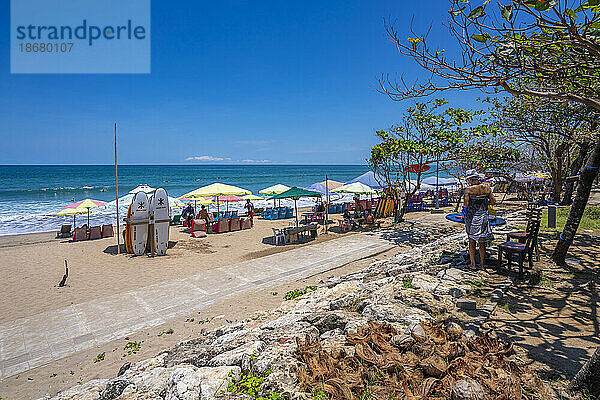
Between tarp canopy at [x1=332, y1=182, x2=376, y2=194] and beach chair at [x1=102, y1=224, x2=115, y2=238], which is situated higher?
tarp canopy at [x1=332, y1=182, x2=376, y2=194]

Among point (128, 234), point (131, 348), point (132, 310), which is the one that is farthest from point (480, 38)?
point (128, 234)

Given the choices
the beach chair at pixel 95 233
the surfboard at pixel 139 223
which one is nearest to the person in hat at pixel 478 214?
the surfboard at pixel 139 223

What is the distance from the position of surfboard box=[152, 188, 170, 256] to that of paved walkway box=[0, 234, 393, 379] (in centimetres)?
373

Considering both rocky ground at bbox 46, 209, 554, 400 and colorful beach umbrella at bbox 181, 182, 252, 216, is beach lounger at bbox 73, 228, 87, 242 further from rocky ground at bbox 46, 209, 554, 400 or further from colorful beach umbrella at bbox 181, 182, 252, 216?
rocky ground at bbox 46, 209, 554, 400

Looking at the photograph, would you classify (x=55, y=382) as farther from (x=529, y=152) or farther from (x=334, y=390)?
(x=529, y=152)

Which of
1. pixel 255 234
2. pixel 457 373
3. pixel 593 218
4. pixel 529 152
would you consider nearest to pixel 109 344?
pixel 457 373

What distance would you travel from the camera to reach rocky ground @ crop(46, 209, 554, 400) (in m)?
3.06

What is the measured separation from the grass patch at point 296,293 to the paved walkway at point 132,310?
41.3 inches

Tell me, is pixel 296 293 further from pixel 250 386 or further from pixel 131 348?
pixel 250 386

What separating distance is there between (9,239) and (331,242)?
677 inches

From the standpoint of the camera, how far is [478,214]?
5.95 meters

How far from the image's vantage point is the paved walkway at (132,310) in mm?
5755

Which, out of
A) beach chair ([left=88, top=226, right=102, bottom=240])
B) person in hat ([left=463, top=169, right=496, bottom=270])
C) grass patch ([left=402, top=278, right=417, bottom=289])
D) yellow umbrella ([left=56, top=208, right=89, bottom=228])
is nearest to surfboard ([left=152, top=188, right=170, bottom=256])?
yellow umbrella ([left=56, top=208, right=89, bottom=228])

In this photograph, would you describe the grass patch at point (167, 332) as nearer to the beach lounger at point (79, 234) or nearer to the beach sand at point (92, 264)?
the beach sand at point (92, 264)
